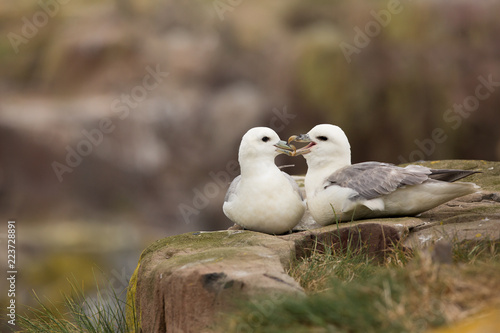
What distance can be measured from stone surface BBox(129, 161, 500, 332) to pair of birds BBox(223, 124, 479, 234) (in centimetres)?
15

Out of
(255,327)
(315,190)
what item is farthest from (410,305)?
(315,190)

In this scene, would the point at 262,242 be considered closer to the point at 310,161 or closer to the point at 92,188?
the point at 310,161

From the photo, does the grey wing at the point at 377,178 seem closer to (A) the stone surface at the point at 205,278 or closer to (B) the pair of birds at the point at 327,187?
(B) the pair of birds at the point at 327,187

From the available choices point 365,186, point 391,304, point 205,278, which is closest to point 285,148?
point 365,186

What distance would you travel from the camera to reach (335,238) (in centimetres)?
404

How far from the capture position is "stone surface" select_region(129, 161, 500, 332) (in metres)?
3.08

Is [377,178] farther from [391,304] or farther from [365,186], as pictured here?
[391,304]

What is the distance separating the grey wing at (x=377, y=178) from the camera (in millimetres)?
4094

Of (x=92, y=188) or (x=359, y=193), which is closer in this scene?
(x=359, y=193)

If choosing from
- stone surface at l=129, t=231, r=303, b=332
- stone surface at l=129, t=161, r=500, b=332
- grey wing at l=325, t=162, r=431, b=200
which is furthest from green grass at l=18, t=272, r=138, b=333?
grey wing at l=325, t=162, r=431, b=200

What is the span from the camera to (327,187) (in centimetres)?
432

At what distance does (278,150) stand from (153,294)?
1427 mm

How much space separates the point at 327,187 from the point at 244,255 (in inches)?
42.3

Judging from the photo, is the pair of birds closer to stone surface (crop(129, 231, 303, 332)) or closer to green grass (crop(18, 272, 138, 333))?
stone surface (crop(129, 231, 303, 332))
